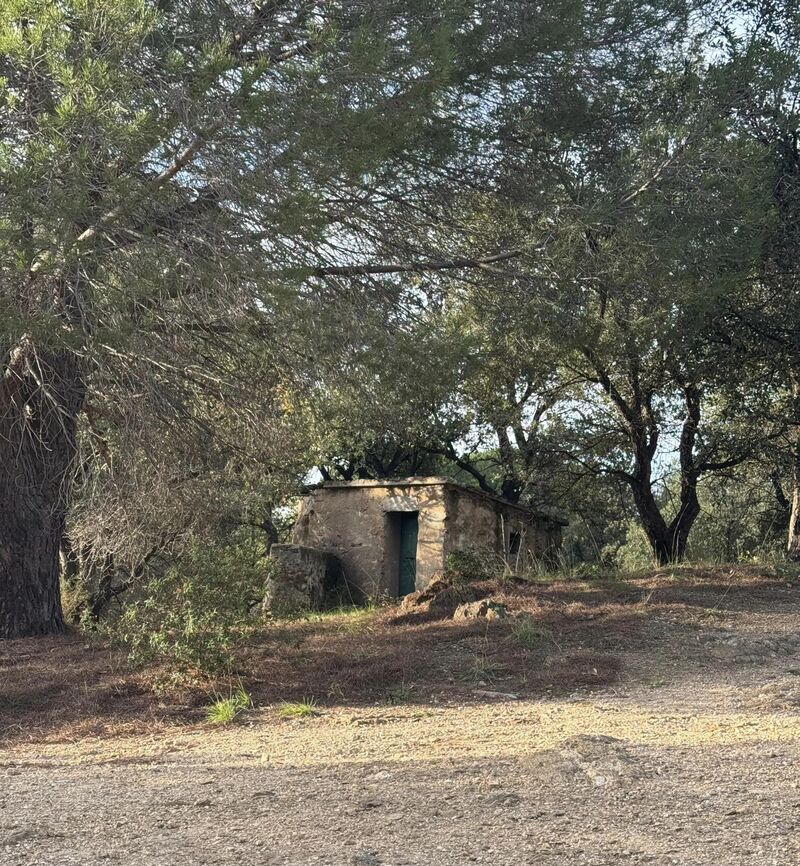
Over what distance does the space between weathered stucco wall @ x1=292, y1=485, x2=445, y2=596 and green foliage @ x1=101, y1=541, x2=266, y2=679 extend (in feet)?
20.6

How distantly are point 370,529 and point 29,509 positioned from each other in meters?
6.57

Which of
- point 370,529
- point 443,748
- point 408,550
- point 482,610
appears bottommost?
point 443,748

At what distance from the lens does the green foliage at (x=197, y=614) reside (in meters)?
7.70

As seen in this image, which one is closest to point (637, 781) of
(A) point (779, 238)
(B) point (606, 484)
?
(A) point (779, 238)

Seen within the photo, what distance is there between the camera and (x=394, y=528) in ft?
52.7

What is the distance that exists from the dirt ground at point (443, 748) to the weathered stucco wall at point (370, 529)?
15.8 ft

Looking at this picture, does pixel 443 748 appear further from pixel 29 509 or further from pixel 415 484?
pixel 415 484

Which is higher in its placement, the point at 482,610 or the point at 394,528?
the point at 394,528

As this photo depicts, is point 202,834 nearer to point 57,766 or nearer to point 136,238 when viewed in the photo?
point 57,766

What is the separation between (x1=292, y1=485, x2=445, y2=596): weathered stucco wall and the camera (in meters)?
15.5

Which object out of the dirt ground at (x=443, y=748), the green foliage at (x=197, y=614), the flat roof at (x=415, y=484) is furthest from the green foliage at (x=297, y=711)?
the flat roof at (x=415, y=484)

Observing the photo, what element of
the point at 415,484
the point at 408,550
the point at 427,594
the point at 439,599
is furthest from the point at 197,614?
the point at 408,550

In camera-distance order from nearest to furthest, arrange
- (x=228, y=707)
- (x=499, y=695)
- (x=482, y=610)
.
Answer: (x=228, y=707) → (x=499, y=695) → (x=482, y=610)

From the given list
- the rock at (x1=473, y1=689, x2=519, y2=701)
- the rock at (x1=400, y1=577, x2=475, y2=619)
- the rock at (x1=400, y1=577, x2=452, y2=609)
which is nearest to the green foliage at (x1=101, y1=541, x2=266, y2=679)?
the rock at (x1=473, y1=689, x2=519, y2=701)
